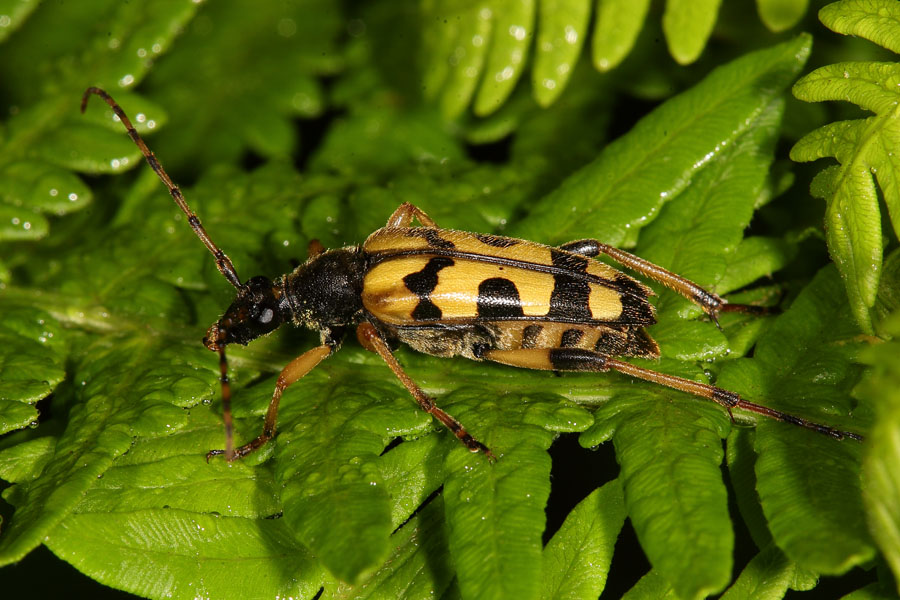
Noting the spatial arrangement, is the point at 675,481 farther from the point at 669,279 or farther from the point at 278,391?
the point at 278,391

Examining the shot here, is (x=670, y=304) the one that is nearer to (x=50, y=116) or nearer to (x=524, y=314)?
(x=524, y=314)

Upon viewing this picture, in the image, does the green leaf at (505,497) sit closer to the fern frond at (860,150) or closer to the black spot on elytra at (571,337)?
the black spot on elytra at (571,337)

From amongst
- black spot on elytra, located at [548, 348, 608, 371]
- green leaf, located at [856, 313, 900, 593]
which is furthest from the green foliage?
black spot on elytra, located at [548, 348, 608, 371]

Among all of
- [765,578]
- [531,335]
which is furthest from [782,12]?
[765,578]

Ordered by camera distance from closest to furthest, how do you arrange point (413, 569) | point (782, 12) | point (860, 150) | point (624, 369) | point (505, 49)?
point (860, 150)
point (413, 569)
point (624, 369)
point (782, 12)
point (505, 49)

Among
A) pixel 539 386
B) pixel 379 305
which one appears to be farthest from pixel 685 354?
pixel 379 305

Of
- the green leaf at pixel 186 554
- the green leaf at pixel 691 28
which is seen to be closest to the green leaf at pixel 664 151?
the green leaf at pixel 691 28

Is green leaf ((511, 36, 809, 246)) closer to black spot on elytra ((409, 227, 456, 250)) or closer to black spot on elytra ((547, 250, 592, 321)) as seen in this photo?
black spot on elytra ((547, 250, 592, 321))

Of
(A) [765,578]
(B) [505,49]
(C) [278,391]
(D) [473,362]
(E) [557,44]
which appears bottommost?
(A) [765,578]
